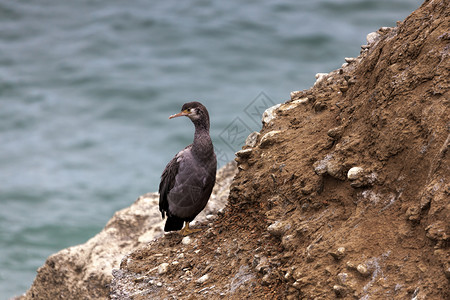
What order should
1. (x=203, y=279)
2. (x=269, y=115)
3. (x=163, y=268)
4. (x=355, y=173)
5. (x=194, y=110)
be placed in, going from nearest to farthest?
1. (x=355, y=173)
2. (x=203, y=279)
3. (x=163, y=268)
4. (x=269, y=115)
5. (x=194, y=110)

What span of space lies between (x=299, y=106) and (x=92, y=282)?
14.0ft

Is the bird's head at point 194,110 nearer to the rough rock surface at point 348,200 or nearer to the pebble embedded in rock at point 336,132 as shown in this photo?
the rough rock surface at point 348,200

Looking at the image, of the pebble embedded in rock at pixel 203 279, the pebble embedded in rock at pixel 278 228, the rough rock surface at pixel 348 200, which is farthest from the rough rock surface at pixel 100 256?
the pebble embedded in rock at pixel 278 228

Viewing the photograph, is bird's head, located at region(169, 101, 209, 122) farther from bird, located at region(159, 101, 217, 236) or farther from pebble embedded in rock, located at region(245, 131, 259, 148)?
pebble embedded in rock, located at region(245, 131, 259, 148)

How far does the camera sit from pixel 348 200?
489 cm

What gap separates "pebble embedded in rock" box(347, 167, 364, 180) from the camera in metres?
4.77

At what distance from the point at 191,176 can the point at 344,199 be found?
2.75 metres

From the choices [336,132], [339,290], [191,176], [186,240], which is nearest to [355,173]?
[336,132]

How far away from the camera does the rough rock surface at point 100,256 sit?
864cm

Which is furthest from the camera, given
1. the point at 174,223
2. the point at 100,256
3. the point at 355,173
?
the point at 100,256

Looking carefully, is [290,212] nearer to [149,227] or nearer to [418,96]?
[418,96]

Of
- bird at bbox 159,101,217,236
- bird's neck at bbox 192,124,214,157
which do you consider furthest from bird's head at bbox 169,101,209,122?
bird's neck at bbox 192,124,214,157

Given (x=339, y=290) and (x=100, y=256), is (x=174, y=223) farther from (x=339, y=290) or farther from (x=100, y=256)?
(x=339, y=290)

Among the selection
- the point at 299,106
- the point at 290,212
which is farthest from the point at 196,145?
the point at 290,212
